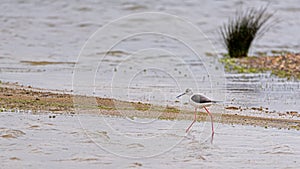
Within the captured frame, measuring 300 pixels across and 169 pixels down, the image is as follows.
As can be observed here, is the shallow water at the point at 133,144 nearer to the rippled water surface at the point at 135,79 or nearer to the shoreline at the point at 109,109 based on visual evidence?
the rippled water surface at the point at 135,79

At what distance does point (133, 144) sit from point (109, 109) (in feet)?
6.97

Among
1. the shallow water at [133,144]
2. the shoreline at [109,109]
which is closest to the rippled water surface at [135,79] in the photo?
the shallow water at [133,144]

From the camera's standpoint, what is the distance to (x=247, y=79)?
1367 centimetres

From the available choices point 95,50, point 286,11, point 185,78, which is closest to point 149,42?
point 95,50

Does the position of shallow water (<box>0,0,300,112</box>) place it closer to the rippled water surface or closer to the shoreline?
the rippled water surface

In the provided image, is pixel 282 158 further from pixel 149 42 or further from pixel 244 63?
pixel 149 42

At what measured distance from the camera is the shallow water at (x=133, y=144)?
6.93m

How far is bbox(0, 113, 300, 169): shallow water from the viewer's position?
22.7ft

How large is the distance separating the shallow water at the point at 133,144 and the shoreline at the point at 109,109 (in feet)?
1.11

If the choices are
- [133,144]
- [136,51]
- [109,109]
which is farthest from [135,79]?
[136,51]

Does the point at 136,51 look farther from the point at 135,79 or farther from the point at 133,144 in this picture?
the point at 133,144

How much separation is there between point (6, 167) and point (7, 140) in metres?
1.00

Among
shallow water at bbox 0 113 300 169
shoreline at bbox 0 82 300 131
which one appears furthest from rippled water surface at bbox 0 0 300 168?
shoreline at bbox 0 82 300 131

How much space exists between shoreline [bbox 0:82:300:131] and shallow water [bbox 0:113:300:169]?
1.11 feet
